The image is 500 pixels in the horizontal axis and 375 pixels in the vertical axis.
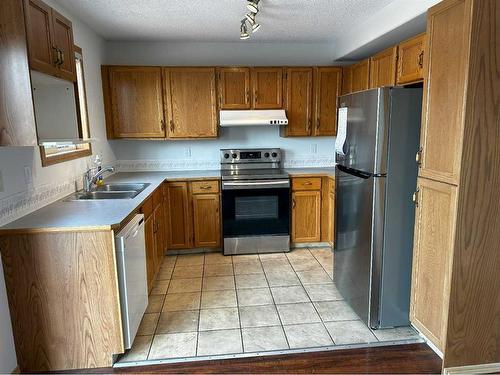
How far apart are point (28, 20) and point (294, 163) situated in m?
3.19

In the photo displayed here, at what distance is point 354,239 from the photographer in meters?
2.52

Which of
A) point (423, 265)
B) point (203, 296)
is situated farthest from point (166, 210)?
point (423, 265)

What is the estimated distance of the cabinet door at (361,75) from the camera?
11.1 ft

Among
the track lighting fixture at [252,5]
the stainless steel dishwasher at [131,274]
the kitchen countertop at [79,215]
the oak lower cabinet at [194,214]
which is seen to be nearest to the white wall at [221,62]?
the oak lower cabinet at [194,214]

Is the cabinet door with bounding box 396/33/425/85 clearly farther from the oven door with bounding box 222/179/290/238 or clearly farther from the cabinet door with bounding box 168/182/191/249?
the cabinet door with bounding box 168/182/191/249

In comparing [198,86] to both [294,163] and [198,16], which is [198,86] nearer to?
[198,16]

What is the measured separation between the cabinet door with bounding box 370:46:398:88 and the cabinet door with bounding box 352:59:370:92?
83 mm

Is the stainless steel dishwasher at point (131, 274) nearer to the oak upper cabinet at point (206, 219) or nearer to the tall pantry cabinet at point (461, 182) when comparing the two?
the oak upper cabinet at point (206, 219)

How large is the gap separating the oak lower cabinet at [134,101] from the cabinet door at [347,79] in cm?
209

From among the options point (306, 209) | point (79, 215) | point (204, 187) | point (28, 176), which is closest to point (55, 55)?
point (28, 176)

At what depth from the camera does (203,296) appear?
2.88m

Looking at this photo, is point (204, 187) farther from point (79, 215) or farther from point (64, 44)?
point (64, 44)

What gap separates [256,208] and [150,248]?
1323 millimetres

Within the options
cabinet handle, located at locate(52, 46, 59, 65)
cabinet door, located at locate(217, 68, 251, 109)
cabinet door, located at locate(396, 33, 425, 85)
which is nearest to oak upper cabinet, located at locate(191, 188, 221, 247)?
cabinet door, located at locate(217, 68, 251, 109)
